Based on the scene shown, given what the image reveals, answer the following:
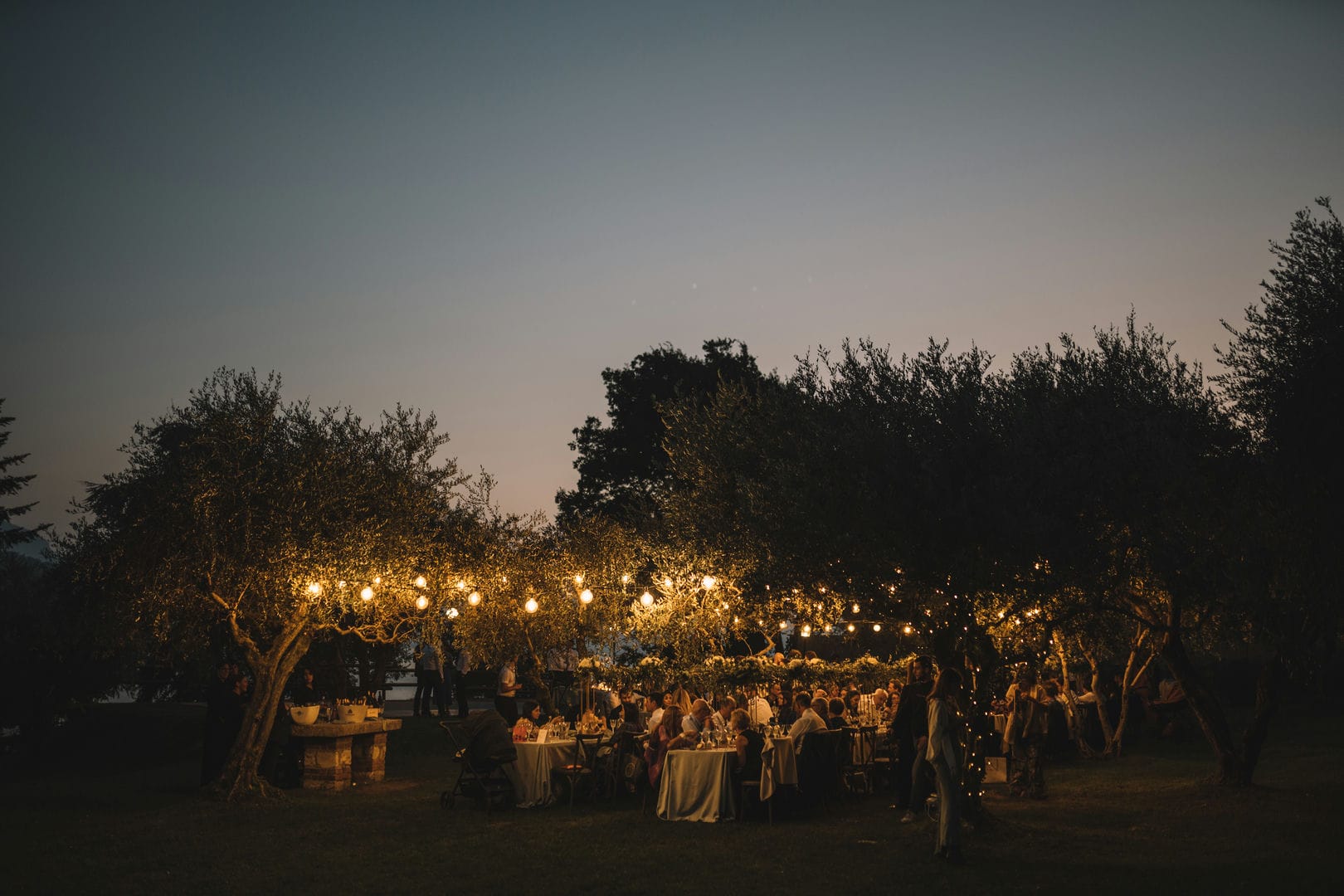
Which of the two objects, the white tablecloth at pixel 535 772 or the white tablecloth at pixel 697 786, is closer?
the white tablecloth at pixel 697 786

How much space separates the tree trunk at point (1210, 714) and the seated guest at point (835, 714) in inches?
172

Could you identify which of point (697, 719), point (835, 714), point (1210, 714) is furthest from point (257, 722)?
point (1210, 714)

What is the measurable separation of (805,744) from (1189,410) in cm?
606

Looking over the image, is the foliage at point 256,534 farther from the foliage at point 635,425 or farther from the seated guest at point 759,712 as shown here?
the foliage at point 635,425

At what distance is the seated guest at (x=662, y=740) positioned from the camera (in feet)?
41.6

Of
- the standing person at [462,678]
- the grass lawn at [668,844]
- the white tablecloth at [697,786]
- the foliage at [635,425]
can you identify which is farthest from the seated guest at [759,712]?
the foliage at [635,425]

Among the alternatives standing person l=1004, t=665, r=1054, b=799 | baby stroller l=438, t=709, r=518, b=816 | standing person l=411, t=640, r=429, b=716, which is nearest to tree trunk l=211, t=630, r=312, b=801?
baby stroller l=438, t=709, r=518, b=816

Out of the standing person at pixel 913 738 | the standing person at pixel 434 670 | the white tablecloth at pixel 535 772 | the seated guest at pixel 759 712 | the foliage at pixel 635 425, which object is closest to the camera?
the standing person at pixel 913 738

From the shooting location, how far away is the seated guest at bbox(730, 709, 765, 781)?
463 inches

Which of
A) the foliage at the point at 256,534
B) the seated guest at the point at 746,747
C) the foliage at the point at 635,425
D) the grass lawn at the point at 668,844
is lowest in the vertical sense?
the grass lawn at the point at 668,844

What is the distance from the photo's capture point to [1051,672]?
2342cm

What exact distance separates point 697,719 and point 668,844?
2.58m

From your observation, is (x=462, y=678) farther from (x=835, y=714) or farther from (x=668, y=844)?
(x=668, y=844)

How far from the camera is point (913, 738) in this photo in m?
12.2
